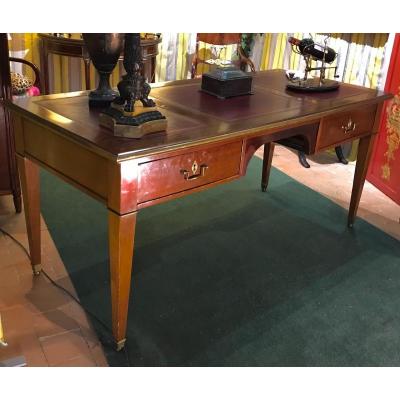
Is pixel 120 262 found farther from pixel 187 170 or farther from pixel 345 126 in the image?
pixel 345 126

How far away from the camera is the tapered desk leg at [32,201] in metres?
1.98

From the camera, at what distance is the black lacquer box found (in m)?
2.15

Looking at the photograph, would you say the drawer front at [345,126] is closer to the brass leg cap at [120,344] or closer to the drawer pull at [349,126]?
the drawer pull at [349,126]

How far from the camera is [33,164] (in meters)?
1.98

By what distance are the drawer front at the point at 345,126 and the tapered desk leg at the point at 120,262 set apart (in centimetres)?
106

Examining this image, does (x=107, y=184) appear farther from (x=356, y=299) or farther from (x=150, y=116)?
(x=356, y=299)

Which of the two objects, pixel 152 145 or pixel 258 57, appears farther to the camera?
pixel 258 57

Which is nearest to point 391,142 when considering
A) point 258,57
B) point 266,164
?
point 266,164

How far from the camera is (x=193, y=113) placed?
190cm

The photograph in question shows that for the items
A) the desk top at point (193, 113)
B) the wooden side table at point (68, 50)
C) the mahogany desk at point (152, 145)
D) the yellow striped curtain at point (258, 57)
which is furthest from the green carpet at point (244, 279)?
the yellow striped curtain at point (258, 57)

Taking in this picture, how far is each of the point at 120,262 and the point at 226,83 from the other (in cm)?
95
